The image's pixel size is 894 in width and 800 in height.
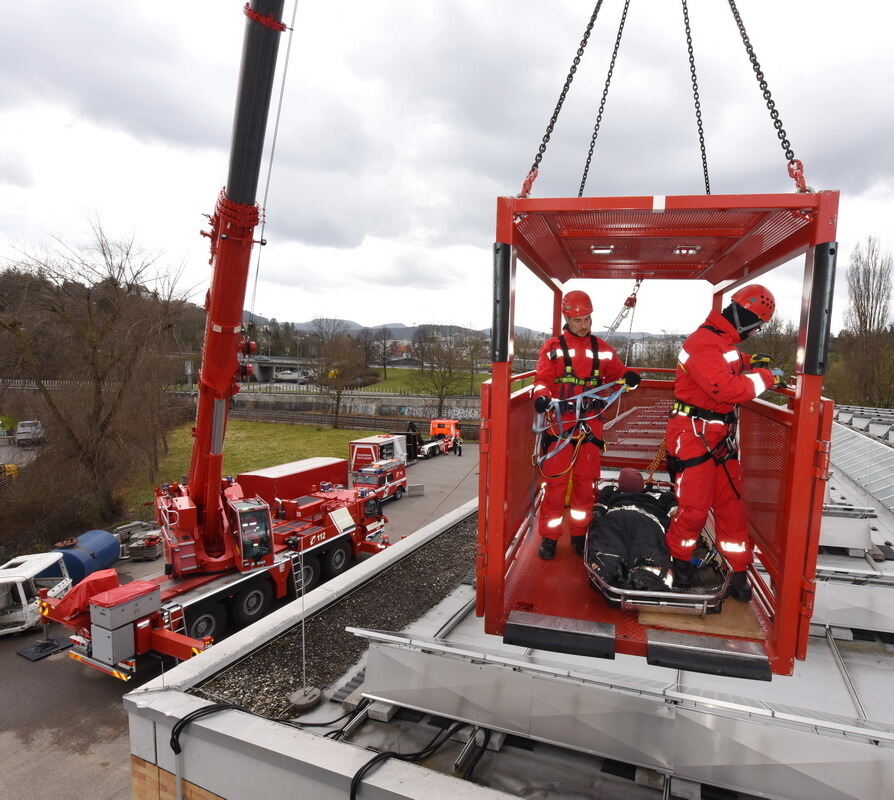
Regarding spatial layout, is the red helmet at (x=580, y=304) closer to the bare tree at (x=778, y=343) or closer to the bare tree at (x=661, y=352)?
the bare tree at (x=661, y=352)

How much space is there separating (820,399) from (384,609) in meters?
5.29

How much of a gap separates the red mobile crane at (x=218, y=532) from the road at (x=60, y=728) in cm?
95

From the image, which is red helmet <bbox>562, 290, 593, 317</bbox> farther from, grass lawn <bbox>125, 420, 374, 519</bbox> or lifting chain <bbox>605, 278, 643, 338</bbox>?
grass lawn <bbox>125, 420, 374, 519</bbox>

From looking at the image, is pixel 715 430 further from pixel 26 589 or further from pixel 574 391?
pixel 26 589

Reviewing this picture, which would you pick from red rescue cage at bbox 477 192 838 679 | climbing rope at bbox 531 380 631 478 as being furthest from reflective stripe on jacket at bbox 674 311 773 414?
climbing rope at bbox 531 380 631 478

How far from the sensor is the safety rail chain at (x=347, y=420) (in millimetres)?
36875

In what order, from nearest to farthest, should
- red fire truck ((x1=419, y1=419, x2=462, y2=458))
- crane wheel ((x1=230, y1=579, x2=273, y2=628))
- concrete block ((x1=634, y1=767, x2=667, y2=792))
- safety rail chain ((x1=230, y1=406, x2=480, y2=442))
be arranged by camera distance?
concrete block ((x1=634, y1=767, x2=667, y2=792))
crane wheel ((x1=230, y1=579, x2=273, y2=628))
red fire truck ((x1=419, y1=419, x2=462, y2=458))
safety rail chain ((x1=230, y1=406, x2=480, y2=442))

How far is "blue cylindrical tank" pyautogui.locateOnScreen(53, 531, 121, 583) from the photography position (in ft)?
38.1

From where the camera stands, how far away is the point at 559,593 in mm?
4137

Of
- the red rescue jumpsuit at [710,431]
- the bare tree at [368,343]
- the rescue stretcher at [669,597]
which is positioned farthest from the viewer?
the bare tree at [368,343]

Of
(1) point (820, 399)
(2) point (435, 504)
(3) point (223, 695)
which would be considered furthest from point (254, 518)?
(2) point (435, 504)

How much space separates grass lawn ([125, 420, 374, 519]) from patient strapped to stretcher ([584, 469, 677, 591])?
18.9m

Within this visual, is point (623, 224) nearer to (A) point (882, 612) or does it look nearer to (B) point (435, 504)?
(A) point (882, 612)

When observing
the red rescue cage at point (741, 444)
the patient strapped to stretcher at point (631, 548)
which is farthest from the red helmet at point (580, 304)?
the patient strapped to stretcher at point (631, 548)
